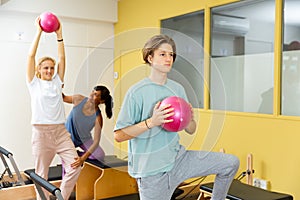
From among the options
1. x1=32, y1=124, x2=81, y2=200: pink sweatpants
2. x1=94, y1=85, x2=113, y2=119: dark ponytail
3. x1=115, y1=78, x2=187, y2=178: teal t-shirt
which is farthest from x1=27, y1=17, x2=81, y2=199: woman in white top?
x1=115, y1=78, x2=187, y2=178: teal t-shirt

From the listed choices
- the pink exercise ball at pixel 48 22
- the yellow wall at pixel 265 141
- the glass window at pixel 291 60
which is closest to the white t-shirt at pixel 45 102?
the pink exercise ball at pixel 48 22

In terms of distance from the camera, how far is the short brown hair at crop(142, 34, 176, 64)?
158 cm

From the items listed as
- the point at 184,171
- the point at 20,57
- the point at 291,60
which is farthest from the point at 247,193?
the point at 20,57

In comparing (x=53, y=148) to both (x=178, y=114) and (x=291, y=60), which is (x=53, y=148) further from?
(x=291, y=60)

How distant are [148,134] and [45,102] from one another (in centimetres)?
147

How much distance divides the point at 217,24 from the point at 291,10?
2.92ft

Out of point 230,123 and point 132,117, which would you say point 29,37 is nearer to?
point 230,123

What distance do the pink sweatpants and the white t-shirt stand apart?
0.19ft

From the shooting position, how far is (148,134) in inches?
62.4

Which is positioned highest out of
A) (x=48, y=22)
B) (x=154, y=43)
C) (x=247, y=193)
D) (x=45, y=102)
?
(x=48, y=22)

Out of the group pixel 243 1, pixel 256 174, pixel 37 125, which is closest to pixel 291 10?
pixel 243 1

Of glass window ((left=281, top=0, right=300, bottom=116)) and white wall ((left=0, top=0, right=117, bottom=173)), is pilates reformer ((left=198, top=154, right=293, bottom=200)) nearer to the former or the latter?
glass window ((left=281, top=0, right=300, bottom=116))

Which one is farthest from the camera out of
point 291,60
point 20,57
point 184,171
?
point 20,57

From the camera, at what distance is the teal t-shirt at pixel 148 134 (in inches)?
61.9
